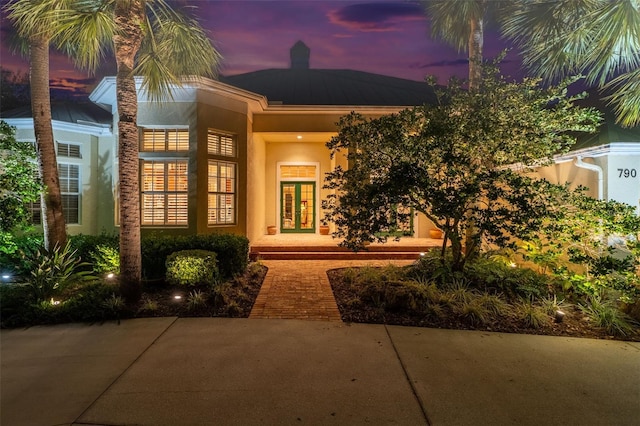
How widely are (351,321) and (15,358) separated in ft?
14.3

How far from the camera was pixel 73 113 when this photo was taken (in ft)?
36.5

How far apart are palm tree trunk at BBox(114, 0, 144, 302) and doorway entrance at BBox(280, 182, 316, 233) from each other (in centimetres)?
841

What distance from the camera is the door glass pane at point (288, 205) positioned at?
1406cm

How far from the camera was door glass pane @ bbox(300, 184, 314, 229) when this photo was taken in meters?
14.0

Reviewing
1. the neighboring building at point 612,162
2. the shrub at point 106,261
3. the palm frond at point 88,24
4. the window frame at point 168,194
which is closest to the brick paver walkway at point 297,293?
the window frame at point 168,194

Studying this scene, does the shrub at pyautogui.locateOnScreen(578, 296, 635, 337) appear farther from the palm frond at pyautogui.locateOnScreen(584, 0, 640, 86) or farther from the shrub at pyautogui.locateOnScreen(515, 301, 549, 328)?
the palm frond at pyautogui.locateOnScreen(584, 0, 640, 86)

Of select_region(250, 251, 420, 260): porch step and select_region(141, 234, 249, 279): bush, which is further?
select_region(250, 251, 420, 260): porch step

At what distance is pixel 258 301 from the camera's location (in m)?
6.11

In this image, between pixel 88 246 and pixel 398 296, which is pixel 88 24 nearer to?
pixel 88 246

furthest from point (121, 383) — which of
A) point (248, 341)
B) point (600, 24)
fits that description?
point (600, 24)

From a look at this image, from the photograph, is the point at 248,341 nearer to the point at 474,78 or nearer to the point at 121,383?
the point at 121,383

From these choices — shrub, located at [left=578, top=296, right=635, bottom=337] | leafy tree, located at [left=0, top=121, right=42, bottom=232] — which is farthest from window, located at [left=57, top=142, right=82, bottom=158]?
shrub, located at [left=578, top=296, right=635, bottom=337]

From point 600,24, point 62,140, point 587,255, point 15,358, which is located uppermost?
point 600,24

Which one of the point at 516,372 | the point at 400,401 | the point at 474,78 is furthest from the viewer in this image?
the point at 474,78
